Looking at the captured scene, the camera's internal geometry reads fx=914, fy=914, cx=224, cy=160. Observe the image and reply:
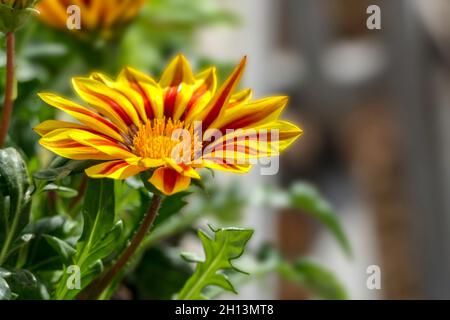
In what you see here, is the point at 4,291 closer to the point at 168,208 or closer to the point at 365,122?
the point at 168,208

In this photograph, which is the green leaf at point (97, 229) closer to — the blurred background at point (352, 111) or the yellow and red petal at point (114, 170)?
the yellow and red petal at point (114, 170)

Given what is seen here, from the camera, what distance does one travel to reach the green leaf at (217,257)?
343 millimetres

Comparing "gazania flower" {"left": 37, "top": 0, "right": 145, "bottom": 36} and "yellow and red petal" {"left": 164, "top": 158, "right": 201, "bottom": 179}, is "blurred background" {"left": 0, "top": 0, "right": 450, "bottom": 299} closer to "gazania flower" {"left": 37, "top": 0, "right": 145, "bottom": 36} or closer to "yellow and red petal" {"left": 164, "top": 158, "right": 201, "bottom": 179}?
"gazania flower" {"left": 37, "top": 0, "right": 145, "bottom": 36}

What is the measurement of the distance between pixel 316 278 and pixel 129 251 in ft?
0.70

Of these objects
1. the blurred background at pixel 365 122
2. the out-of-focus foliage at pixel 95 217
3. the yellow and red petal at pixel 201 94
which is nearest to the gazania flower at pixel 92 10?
the out-of-focus foliage at pixel 95 217

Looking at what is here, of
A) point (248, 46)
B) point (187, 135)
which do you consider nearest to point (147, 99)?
point (187, 135)

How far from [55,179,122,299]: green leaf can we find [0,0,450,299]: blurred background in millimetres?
352

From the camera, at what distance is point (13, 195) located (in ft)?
1.13

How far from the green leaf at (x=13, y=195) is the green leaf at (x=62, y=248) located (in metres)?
0.01

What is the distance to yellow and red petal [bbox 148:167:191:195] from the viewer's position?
0.31m

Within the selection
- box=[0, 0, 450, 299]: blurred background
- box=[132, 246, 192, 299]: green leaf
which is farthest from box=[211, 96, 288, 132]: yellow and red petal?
box=[0, 0, 450, 299]: blurred background

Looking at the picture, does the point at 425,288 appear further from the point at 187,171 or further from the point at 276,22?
the point at 187,171

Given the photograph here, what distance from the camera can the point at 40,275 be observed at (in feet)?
1.27

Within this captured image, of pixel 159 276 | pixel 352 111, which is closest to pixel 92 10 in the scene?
pixel 159 276
